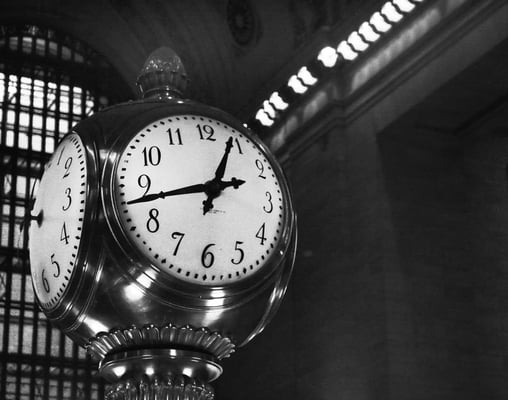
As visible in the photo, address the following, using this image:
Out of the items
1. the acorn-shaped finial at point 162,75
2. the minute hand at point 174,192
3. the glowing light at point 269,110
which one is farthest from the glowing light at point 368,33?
the minute hand at point 174,192

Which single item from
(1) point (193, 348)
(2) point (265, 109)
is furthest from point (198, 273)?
(2) point (265, 109)

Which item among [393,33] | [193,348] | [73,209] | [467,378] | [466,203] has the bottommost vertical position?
[193,348]

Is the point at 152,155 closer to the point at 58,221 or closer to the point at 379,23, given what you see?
the point at 58,221

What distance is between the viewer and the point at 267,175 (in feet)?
4.20

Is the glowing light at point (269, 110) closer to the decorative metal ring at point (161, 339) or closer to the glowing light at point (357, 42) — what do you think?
the glowing light at point (357, 42)

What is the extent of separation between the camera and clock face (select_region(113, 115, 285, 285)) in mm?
1163

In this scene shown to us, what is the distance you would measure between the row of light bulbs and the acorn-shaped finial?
11.0m

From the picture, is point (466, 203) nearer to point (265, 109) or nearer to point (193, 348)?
point (265, 109)

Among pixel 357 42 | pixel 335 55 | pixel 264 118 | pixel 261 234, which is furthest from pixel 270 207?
pixel 264 118

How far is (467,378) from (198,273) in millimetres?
11941

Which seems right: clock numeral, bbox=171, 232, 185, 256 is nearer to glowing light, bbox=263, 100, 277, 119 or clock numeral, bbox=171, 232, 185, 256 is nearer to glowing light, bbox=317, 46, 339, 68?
glowing light, bbox=317, 46, 339, 68

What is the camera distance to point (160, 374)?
1174 millimetres

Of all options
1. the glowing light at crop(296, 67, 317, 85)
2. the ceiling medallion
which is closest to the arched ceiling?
the ceiling medallion

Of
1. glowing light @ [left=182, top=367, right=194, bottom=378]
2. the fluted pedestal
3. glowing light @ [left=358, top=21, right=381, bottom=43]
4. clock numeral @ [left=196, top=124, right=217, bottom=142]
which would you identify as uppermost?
glowing light @ [left=358, top=21, right=381, bottom=43]
